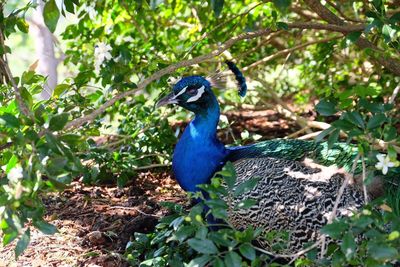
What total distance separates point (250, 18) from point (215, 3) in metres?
2.05

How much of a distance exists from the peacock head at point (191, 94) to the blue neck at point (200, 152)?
4 centimetres

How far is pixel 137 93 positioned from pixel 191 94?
1208mm

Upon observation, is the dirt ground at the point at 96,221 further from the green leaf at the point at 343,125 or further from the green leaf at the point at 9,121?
the green leaf at the point at 343,125

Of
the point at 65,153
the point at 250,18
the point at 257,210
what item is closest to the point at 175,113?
the point at 250,18

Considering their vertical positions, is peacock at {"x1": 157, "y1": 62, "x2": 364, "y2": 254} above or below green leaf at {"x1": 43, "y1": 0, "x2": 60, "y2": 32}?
below

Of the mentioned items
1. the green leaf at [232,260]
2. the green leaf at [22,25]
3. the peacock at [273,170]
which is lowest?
the peacock at [273,170]

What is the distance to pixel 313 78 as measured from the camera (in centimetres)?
469

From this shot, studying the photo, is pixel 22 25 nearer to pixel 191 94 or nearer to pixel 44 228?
pixel 191 94

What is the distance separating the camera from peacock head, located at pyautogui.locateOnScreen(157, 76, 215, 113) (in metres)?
3.00

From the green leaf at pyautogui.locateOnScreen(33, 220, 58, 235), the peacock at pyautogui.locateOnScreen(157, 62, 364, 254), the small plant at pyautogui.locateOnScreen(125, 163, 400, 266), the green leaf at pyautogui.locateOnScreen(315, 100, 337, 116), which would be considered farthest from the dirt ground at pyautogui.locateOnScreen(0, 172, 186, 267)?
the green leaf at pyautogui.locateOnScreen(315, 100, 337, 116)

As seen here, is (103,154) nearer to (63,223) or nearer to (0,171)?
(63,223)

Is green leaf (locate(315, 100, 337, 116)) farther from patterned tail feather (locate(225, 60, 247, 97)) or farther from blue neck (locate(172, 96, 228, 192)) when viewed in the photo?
patterned tail feather (locate(225, 60, 247, 97))

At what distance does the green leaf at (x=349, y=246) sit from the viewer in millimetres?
1824

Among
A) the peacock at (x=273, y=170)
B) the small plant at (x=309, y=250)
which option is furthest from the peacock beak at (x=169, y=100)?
the small plant at (x=309, y=250)
